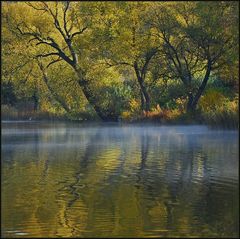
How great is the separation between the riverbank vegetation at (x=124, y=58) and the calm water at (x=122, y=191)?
41.8ft

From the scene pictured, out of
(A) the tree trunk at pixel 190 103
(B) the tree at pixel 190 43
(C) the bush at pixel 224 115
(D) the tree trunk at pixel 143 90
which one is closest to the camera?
(C) the bush at pixel 224 115

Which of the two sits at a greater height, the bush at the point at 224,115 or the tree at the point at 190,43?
the tree at the point at 190,43

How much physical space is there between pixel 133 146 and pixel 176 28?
15.1m

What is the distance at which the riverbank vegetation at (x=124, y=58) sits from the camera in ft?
109

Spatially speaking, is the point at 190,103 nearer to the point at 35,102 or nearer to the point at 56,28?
the point at 56,28

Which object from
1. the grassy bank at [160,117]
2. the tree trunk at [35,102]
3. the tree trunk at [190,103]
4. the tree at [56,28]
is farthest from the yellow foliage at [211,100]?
the tree trunk at [35,102]

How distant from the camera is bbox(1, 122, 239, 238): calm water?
25.1ft

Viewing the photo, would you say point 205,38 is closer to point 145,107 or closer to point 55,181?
point 145,107

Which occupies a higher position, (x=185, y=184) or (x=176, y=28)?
(x=176, y=28)

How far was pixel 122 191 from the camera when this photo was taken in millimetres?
10516

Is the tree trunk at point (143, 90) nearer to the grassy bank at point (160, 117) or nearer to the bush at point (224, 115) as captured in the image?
the grassy bank at point (160, 117)

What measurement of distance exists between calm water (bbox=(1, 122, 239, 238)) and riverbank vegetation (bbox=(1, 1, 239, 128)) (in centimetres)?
1275

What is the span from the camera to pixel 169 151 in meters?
17.9

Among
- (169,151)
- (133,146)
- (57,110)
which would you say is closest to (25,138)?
(133,146)
